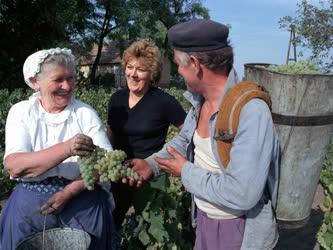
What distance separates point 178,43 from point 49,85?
925mm

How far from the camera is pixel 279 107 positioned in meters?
2.84

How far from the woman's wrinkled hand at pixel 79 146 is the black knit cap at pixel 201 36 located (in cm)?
74

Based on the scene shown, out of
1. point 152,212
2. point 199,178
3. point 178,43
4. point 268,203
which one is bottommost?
point 152,212

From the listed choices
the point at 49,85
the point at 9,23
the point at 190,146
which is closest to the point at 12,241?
the point at 49,85

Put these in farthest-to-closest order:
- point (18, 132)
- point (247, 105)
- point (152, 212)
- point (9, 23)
A: point (9, 23) → point (152, 212) → point (18, 132) → point (247, 105)

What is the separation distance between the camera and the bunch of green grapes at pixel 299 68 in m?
2.83

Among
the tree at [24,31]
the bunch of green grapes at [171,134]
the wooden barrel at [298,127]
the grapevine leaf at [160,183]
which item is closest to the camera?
the wooden barrel at [298,127]

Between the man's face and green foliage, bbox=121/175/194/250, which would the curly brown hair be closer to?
green foliage, bbox=121/175/194/250

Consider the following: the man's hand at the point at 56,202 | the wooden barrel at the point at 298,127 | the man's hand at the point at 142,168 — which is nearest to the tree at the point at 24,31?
the man's hand at the point at 142,168

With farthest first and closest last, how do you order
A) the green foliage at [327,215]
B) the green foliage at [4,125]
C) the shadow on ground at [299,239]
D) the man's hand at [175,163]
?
the green foliage at [4,125] → the shadow on ground at [299,239] → the green foliage at [327,215] → the man's hand at [175,163]

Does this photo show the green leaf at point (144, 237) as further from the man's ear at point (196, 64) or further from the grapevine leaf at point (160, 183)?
the man's ear at point (196, 64)

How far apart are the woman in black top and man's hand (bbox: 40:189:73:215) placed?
1003mm

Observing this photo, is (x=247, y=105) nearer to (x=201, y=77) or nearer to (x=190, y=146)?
(x=201, y=77)

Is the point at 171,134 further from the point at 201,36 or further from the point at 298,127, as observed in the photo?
the point at 201,36
